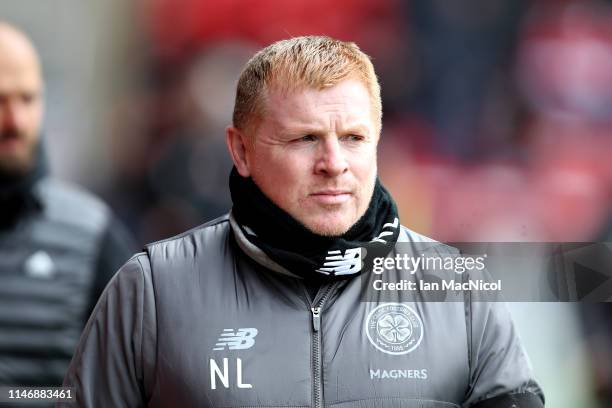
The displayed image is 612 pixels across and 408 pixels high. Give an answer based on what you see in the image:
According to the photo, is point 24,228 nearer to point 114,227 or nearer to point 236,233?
point 114,227

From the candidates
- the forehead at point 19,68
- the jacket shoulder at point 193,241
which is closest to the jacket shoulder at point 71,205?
the forehead at point 19,68

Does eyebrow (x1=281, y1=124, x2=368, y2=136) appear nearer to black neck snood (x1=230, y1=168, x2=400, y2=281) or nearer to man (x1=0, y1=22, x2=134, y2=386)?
black neck snood (x1=230, y1=168, x2=400, y2=281)

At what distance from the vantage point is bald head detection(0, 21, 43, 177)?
119 inches

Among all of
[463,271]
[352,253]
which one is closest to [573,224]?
[463,271]

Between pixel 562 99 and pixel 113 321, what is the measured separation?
1915mm

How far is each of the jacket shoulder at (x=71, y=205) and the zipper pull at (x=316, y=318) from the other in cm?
120

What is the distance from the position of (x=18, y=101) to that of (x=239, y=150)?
1.12 meters

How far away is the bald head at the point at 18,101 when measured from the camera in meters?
3.02

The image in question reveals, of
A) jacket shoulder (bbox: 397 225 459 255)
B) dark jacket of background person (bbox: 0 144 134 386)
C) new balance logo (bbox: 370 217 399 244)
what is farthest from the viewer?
dark jacket of background person (bbox: 0 144 134 386)

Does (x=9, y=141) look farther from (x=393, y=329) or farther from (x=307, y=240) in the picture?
(x=393, y=329)

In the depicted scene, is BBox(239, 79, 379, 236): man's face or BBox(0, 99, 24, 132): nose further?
BBox(0, 99, 24, 132): nose

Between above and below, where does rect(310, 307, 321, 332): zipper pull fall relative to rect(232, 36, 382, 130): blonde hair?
below

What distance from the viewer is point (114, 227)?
3.12 m

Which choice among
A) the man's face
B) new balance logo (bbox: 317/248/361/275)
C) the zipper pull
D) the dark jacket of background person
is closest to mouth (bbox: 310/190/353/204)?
the man's face
